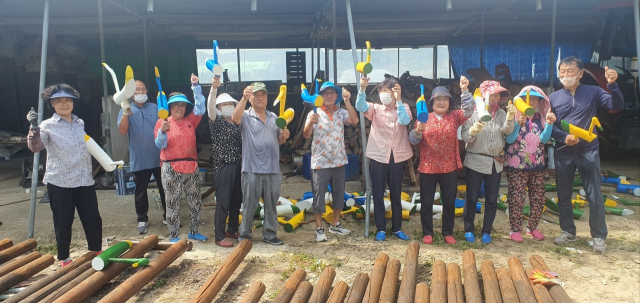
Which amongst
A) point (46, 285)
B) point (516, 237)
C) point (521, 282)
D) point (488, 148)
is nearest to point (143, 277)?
point (46, 285)

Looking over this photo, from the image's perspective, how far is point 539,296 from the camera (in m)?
2.72

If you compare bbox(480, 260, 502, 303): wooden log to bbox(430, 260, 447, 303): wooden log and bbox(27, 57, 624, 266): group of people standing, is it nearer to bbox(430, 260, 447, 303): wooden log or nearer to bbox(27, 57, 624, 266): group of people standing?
bbox(430, 260, 447, 303): wooden log

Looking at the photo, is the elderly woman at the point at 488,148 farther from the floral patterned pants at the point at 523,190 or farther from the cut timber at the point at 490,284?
the cut timber at the point at 490,284

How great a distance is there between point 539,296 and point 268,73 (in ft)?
28.4

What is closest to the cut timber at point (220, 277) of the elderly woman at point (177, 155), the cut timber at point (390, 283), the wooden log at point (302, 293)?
the wooden log at point (302, 293)

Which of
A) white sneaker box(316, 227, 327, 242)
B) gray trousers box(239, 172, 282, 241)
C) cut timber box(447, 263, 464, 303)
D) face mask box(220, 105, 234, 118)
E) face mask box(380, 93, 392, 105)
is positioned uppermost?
face mask box(380, 93, 392, 105)

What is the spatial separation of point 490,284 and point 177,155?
3.01 metres

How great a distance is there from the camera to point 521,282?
2.86 metres

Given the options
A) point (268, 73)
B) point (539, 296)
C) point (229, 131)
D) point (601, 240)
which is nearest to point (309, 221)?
point (229, 131)

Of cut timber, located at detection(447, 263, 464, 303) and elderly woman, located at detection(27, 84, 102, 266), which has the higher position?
elderly woman, located at detection(27, 84, 102, 266)

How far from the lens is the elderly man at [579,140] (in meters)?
3.83

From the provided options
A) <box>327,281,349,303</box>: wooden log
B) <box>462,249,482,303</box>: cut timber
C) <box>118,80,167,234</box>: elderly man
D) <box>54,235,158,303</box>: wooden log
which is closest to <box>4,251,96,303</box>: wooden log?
<box>54,235,158,303</box>: wooden log

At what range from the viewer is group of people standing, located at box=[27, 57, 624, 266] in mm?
3873

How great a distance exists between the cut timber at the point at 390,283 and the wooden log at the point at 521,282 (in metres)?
0.83
